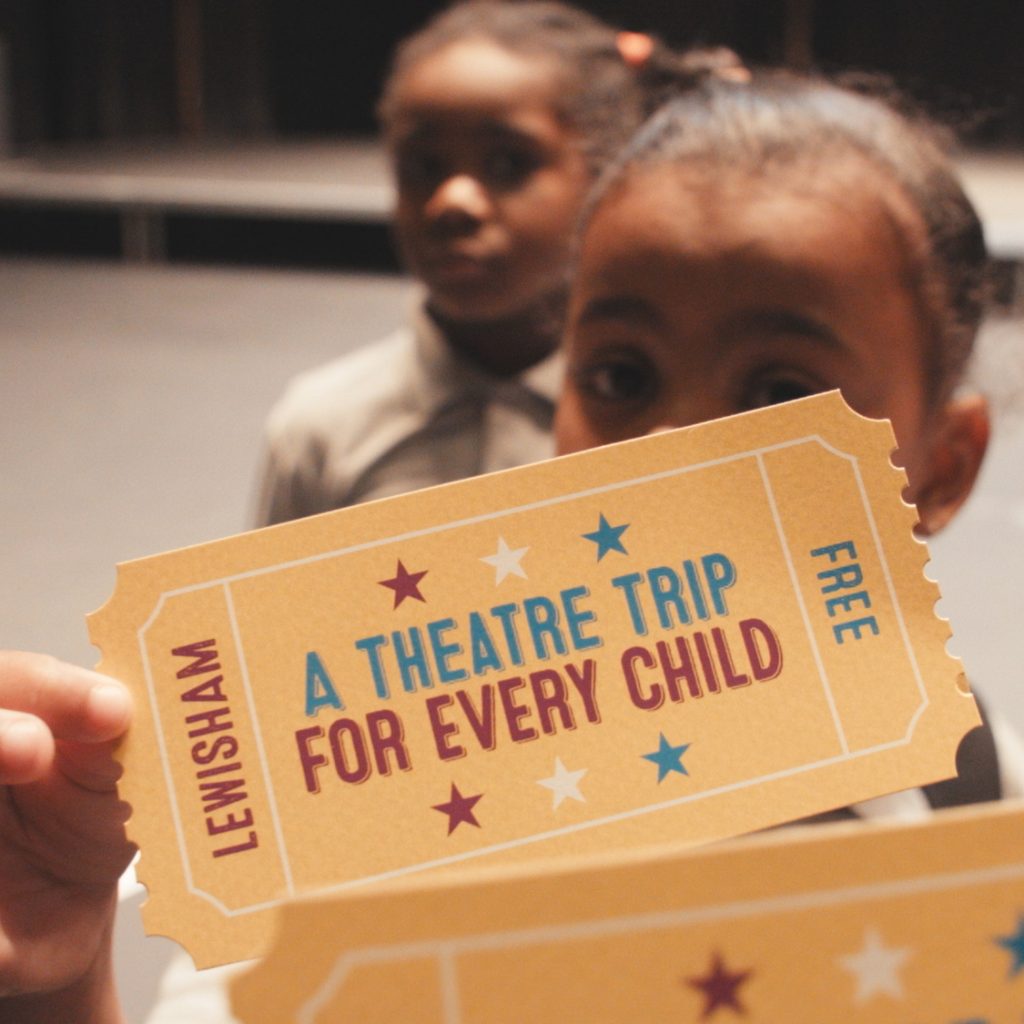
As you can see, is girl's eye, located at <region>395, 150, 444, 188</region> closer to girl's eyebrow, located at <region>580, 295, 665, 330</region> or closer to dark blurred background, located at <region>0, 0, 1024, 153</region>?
girl's eyebrow, located at <region>580, 295, 665, 330</region>

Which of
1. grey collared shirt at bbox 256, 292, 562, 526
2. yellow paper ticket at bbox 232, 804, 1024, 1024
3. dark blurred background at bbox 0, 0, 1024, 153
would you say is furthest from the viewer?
dark blurred background at bbox 0, 0, 1024, 153

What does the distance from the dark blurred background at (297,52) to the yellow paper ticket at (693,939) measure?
12.9ft

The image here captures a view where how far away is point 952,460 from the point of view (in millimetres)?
676

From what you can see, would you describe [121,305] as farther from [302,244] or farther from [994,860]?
[994,860]

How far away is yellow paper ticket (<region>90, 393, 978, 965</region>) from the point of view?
0.31 meters

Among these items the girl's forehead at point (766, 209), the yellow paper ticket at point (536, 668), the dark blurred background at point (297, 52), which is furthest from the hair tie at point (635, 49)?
the dark blurred background at point (297, 52)

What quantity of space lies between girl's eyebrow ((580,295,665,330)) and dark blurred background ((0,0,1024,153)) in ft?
11.7

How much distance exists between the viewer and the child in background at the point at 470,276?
1.19m

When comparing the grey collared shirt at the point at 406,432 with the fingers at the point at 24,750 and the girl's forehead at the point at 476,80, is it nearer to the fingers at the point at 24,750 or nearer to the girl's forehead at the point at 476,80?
the girl's forehead at the point at 476,80

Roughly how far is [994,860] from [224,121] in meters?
5.40

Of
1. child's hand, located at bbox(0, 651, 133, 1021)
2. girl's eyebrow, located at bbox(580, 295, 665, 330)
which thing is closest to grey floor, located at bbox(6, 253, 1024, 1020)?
child's hand, located at bbox(0, 651, 133, 1021)

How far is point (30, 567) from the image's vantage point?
1.77m

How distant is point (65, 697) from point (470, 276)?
3.04 feet

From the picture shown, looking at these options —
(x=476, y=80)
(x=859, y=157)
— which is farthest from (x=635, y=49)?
(x=859, y=157)
